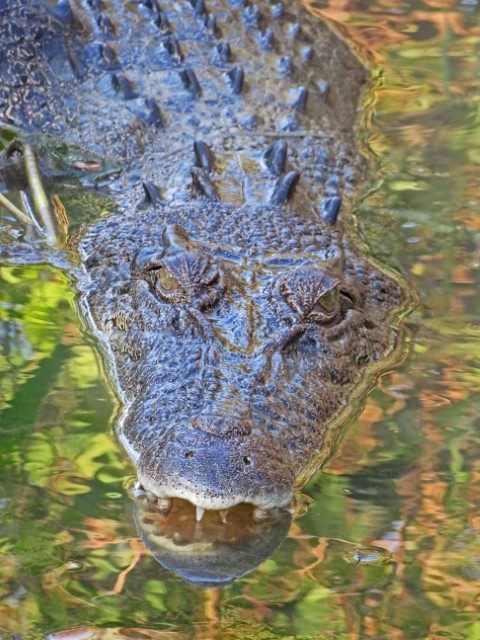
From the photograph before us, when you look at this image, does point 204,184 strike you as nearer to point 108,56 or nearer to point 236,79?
point 236,79

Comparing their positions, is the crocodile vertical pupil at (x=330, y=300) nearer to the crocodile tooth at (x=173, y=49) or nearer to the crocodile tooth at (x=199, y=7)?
the crocodile tooth at (x=173, y=49)

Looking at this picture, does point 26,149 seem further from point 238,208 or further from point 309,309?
point 309,309

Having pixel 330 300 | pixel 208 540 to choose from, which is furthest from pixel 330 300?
pixel 208 540

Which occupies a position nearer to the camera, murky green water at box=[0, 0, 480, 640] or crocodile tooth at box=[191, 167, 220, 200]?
murky green water at box=[0, 0, 480, 640]

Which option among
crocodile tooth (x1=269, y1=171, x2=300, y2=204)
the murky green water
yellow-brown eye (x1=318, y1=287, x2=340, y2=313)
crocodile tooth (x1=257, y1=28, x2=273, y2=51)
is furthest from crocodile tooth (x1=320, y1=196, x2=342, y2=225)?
crocodile tooth (x1=257, y1=28, x2=273, y2=51)

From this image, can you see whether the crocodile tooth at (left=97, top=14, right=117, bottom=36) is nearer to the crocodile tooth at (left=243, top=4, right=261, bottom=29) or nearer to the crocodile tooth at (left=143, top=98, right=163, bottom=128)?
the crocodile tooth at (left=143, top=98, right=163, bottom=128)
